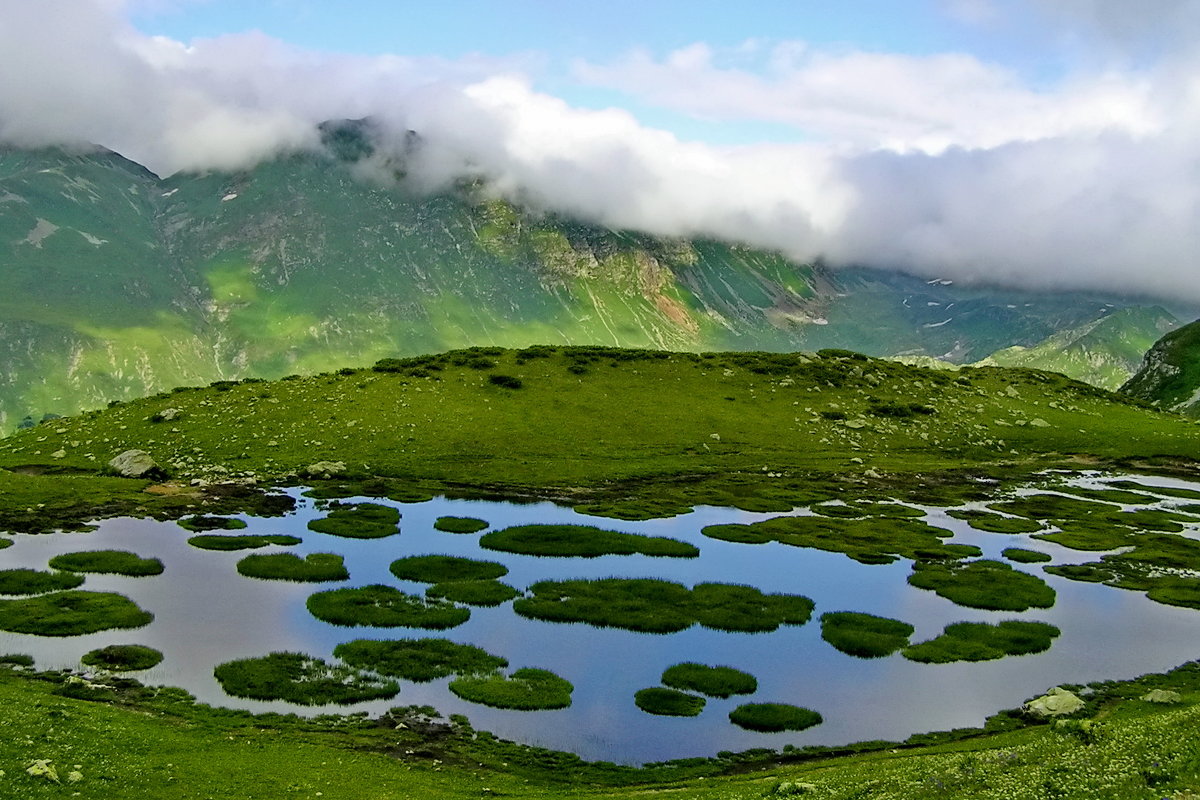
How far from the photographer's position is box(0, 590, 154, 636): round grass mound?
1967 inches

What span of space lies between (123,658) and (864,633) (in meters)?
43.8

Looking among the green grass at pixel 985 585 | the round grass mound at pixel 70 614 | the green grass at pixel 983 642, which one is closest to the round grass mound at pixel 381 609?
the round grass mound at pixel 70 614

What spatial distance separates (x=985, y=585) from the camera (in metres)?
70.3

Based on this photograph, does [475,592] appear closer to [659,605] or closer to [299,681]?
[659,605]

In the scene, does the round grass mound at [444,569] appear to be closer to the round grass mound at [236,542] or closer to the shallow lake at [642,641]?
the shallow lake at [642,641]

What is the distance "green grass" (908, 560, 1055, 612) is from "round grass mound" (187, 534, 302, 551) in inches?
2049

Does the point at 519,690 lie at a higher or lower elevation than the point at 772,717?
higher

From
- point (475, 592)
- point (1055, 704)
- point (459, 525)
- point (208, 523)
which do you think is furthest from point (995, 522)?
point (208, 523)

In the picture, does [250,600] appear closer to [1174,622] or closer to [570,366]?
[1174,622]

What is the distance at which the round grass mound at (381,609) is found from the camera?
55656 millimetres

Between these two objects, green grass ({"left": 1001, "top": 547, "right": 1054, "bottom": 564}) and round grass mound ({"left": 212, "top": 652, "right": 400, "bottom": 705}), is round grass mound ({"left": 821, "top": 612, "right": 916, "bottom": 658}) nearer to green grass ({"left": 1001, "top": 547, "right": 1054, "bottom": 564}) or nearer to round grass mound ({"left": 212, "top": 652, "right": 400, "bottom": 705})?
green grass ({"left": 1001, "top": 547, "right": 1054, "bottom": 564})

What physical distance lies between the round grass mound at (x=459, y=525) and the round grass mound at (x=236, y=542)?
1307cm

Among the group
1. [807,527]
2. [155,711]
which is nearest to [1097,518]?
[807,527]

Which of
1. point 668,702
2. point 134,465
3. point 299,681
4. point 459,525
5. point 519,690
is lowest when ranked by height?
point 668,702
